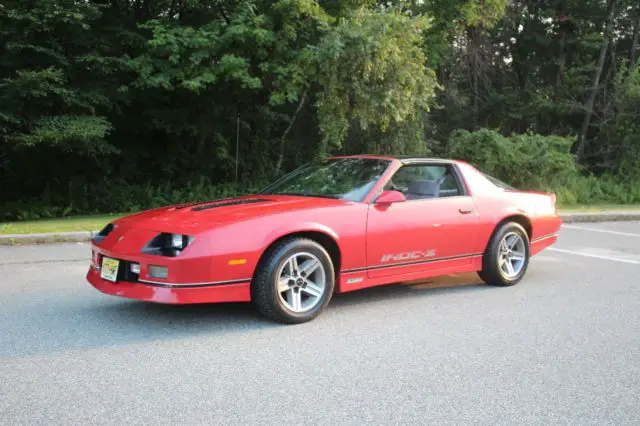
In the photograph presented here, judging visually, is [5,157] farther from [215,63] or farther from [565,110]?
[565,110]

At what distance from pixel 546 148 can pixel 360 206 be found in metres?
15.9

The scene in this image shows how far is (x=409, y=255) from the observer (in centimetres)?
618

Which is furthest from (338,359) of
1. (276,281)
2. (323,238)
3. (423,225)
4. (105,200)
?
(105,200)

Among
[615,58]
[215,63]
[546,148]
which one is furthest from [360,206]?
[615,58]

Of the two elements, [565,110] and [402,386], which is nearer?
[402,386]

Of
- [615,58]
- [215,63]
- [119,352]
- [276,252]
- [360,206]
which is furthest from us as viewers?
[615,58]

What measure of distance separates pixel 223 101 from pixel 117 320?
16.4 m

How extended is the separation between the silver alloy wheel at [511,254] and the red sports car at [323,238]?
13 millimetres

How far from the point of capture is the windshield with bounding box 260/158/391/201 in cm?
618

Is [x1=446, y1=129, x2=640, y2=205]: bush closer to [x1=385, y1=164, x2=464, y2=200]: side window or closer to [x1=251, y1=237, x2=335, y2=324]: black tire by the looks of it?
[x1=385, y1=164, x2=464, y2=200]: side window

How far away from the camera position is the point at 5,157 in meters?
19.4

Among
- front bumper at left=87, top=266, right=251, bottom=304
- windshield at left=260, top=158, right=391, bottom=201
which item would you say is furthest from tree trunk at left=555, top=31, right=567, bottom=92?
front bumper at left=87, top=266, right=251, bottom=304

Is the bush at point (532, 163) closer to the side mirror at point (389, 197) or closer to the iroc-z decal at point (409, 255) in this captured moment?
the iroc-z decal at point (409, 255)

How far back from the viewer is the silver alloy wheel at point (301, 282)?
5371 mm
